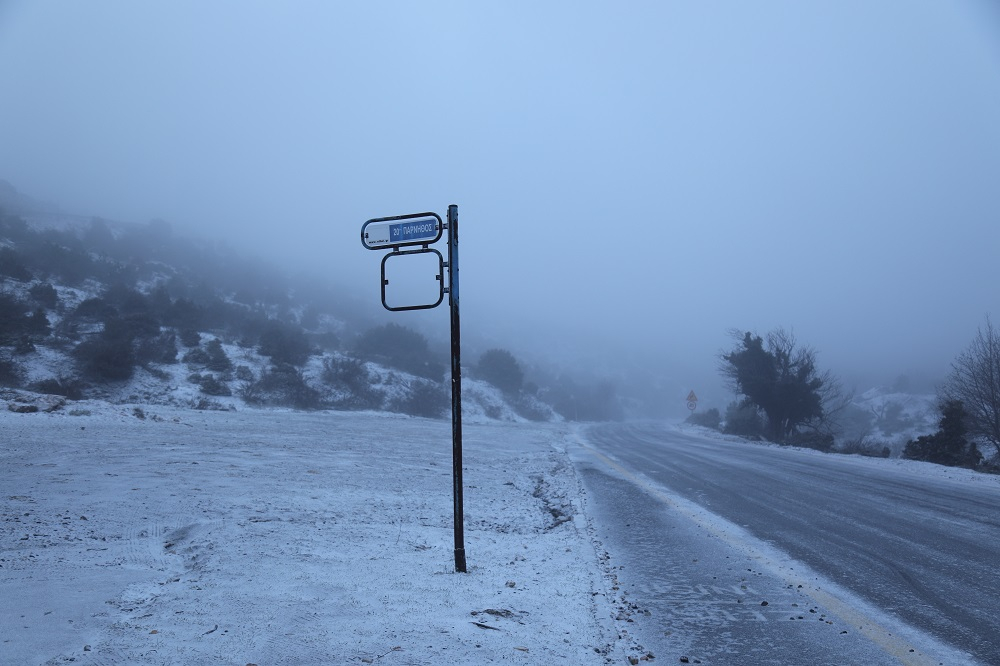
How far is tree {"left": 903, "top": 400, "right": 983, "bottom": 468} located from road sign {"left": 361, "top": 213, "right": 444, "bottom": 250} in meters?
20.6

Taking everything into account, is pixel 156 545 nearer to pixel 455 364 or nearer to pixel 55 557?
pixel 55 557

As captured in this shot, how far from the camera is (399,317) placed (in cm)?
8788

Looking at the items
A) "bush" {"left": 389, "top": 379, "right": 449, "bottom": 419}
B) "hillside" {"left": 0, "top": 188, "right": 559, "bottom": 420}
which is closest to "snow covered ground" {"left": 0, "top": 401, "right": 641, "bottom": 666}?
"hillside" {"left": 0, "top": 188, "right": 559, "bottom": 420}

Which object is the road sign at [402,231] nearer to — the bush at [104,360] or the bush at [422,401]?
the bush at [104,360]

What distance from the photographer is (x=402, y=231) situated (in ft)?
18.2

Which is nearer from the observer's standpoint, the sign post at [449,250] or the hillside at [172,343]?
the sign post at [449,250]

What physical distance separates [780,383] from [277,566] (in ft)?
105

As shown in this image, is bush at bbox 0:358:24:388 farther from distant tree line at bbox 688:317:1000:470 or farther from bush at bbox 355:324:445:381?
distant tree line at bbox 688:317:1000:470

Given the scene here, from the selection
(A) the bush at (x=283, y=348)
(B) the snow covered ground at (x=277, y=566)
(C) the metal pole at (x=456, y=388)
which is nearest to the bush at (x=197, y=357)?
(A) the bush at (x=283, y=348)

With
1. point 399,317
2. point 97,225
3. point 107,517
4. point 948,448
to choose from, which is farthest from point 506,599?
point 399,317

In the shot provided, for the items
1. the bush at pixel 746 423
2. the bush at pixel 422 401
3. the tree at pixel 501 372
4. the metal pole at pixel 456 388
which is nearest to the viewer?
the metal pole at pixel 456 388

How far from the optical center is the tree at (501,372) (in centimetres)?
5650

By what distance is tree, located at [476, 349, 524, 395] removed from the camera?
185ft

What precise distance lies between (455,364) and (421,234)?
1216mm
